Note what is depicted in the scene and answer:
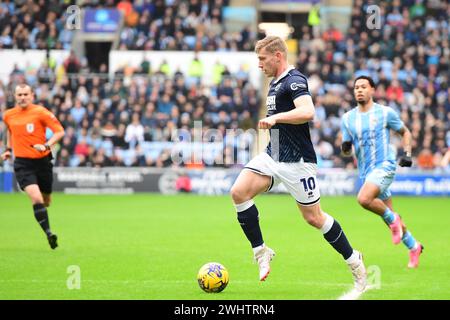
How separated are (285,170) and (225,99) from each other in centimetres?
1926

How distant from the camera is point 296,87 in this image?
8898mm

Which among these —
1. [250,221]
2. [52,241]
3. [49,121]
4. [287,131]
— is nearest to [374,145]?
[287,131]

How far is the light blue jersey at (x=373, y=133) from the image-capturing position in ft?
39.6

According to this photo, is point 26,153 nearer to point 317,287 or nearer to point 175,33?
point 317,287

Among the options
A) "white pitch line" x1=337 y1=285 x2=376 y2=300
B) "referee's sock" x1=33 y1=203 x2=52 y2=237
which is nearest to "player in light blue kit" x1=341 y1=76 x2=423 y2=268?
"white pitch line" x1=337 y1=285 x2=376 y2=300

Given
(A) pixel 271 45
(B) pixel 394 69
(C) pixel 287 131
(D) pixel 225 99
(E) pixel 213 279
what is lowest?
(D) pixel 225 99

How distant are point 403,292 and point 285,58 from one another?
2.55m

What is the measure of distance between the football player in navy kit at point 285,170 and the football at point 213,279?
1.27ft

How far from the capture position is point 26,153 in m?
13.5

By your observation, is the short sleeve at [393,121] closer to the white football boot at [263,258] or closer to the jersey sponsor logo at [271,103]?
the jersey sponsor logo at [271,103]

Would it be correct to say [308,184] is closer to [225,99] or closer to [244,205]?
[244,205]

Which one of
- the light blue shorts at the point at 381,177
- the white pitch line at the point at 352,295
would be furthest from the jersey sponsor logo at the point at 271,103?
the light blue shorts at the point at 381,177

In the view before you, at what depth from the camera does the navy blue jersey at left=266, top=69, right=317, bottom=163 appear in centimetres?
905

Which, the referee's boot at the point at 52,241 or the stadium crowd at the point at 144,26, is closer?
the referee's boot at the point at 52,241
